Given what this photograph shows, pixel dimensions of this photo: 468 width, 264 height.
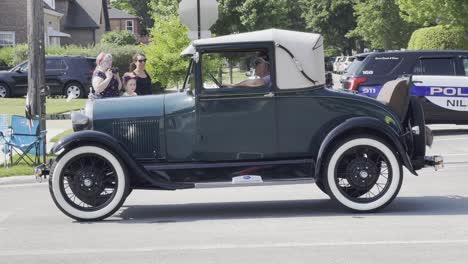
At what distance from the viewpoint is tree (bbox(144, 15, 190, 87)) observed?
3019 cm

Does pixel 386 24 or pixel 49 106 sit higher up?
pixel 386 24

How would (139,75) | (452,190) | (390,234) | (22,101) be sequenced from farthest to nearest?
1. (22,101)
2. (139,75)
3. (452,190)
4. (390,234)

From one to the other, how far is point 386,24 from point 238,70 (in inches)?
2546

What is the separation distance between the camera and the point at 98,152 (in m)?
8.74

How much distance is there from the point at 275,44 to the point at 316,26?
3519 inches

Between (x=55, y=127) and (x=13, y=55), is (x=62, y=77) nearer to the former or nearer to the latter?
(x=13, y=55)

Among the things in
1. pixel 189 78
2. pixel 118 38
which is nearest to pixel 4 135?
pixel 189 78

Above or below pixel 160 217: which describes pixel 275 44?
above

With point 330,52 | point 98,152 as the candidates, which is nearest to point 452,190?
point 98,152

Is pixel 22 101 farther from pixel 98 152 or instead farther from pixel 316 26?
pixel 316 26

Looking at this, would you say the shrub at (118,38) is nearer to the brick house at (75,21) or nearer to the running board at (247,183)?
the brick house at (75,21)

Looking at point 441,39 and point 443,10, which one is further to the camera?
point 441,39

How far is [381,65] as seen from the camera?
18.2m

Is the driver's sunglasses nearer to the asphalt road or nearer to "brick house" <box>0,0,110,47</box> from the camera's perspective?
the asphalt road
